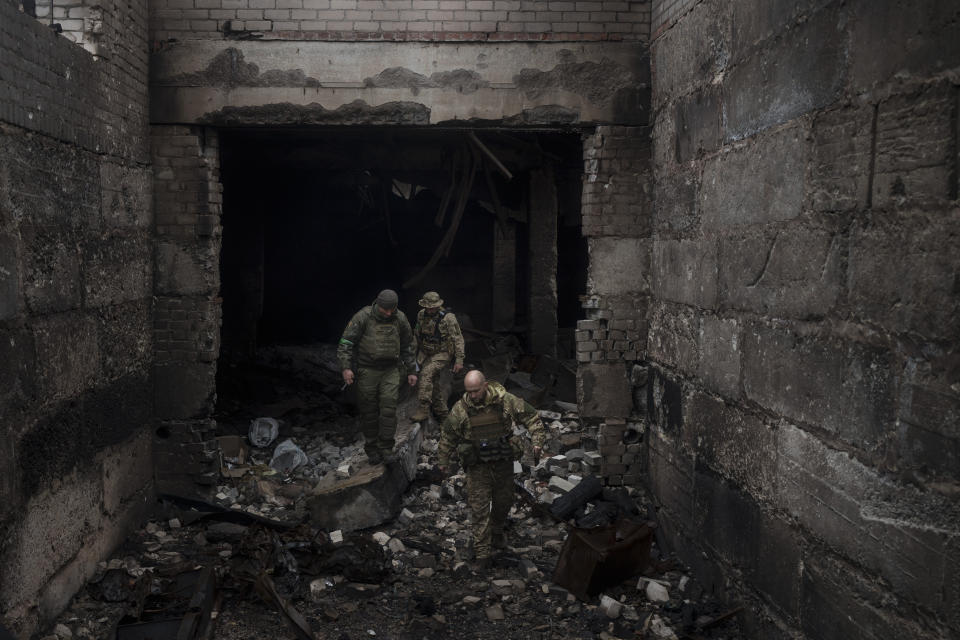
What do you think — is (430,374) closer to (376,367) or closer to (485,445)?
(376,367)

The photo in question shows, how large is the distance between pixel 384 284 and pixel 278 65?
855 cm

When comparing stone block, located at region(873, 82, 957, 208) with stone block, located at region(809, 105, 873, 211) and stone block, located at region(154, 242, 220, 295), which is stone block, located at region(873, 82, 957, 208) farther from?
stone block, located at region(154, 242, 220, 295)

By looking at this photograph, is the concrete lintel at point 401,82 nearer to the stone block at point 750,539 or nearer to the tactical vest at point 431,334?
the tactical vest at point 431,334

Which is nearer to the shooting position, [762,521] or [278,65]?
[762,521]

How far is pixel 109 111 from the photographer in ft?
19.2

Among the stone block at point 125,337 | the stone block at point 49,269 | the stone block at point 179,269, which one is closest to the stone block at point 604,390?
the stone block at point 179,269

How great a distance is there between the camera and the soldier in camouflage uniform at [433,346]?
855 centimetres

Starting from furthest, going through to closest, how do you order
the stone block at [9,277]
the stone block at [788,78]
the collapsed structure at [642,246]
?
the stone block at [9,277], the stone block at [788,78], the collapsed structure at [642,246]

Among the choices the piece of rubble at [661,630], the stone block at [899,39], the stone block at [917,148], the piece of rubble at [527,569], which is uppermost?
the stone block at [899,39]

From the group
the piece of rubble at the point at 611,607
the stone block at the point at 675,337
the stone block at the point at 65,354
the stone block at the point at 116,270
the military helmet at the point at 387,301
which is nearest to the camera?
the stone block at the point at 65,354

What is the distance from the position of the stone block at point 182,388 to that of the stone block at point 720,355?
4.26 metres

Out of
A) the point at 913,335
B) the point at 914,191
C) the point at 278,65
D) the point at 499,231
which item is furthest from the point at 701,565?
the point at 499,231

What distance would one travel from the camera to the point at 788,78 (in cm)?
410

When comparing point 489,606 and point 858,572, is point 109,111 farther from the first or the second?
point 858,572
